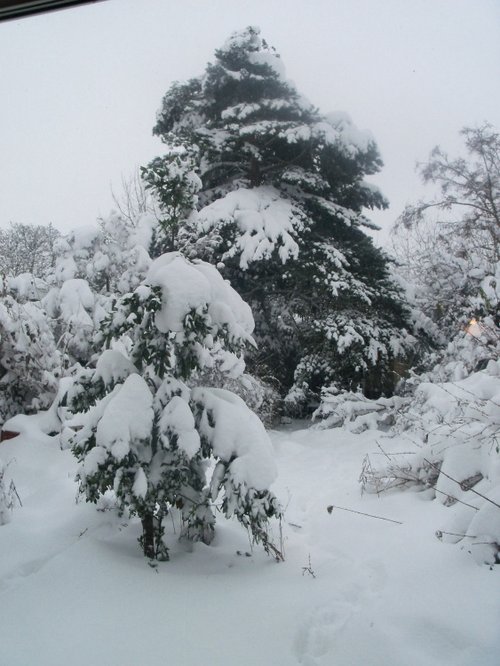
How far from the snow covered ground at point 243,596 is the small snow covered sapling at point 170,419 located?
26cm

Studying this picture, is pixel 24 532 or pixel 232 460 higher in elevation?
pixel 232 460

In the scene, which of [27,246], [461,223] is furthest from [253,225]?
[27,246]

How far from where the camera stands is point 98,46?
2990 millimetres

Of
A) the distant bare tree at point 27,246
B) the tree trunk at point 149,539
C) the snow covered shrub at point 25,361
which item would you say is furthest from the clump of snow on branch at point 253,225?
the distant bare tree at point 27,246

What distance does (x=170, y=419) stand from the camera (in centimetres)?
226

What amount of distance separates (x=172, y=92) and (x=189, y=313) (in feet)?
27.6

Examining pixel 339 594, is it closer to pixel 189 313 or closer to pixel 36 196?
pixel 189 313

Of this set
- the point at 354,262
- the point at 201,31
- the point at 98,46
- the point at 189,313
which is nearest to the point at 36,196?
the point at 98,46

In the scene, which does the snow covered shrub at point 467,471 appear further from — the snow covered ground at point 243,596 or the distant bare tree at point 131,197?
the distant bare tree at point 131,197

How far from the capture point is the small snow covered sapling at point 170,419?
221 cm

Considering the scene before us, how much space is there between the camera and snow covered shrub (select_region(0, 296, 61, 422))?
504cm

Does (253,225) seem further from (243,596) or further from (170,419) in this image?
(243,596)

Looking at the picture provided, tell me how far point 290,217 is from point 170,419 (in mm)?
6301

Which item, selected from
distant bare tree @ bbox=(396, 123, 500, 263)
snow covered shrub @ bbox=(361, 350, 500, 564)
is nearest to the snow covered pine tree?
distant bare tree @ bbox=(396, 123, 500, 263)
